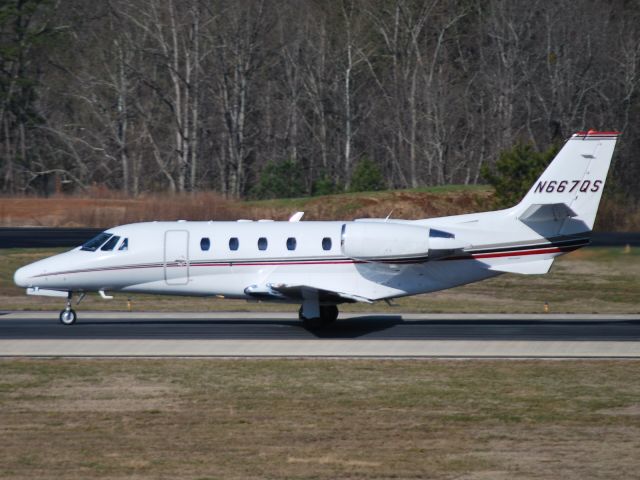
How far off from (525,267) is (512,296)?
10.1 meters

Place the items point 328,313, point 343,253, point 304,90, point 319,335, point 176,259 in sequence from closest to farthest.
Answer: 1. point 319,335
2. point 343,253
3. point 176,259
4. point 328,313
5. point 304,90

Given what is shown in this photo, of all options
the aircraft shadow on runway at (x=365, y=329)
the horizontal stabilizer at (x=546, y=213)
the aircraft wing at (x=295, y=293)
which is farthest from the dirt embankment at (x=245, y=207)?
the horizontal stabilizer at (x=546, y=213)

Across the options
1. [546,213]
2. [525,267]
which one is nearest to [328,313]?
[525,267]

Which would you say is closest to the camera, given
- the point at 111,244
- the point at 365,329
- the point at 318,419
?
the point at 318,419

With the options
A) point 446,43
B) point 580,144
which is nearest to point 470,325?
point 580,144

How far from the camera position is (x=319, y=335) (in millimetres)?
25172

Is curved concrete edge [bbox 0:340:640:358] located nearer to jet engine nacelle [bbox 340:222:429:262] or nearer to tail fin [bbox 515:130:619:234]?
jet engine nacelle [bbox 340:222:429:262]

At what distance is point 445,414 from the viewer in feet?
56.4

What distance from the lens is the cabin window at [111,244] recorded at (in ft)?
85.9

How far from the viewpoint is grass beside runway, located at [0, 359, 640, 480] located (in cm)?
1403

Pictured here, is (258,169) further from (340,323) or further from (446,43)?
(340,323)

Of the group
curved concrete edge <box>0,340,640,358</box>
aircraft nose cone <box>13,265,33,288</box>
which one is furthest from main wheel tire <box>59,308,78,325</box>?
curved concrete edge <box>0,340,640,358</box>

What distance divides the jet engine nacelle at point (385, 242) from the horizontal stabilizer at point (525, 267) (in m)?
1.89

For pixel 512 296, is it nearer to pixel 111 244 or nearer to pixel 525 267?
pixel 525 267
